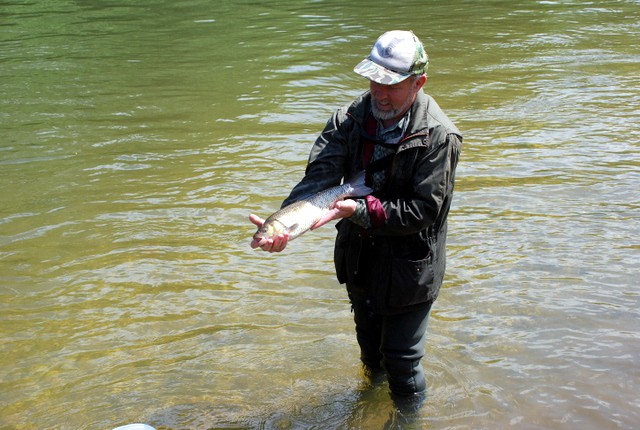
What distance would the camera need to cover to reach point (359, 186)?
4.34 m

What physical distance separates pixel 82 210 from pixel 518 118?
19.7ft

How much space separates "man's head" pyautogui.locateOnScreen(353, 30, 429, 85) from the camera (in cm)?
418

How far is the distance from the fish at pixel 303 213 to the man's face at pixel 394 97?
0.39m

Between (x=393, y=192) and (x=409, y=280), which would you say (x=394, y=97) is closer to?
(x=393, y=192)

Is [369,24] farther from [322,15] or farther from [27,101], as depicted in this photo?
[27,101]

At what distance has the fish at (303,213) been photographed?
412 cm

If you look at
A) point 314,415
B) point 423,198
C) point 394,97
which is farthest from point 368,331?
point 394,97

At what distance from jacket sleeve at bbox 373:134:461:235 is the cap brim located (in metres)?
0.37

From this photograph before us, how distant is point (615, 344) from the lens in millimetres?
6230

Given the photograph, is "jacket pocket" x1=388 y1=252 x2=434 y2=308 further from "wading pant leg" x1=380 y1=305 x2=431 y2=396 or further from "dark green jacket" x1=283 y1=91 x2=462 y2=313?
"wading pant leg" x1=380 y1=305 x2=431 y2=396

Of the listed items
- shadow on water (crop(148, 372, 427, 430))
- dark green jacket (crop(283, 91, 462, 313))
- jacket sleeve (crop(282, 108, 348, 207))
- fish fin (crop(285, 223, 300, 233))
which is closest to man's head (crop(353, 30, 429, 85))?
dark green jacket (crop(283, 91, 462, 313))

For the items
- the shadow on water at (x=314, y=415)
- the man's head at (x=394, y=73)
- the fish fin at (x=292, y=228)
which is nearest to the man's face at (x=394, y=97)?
the man's head at (x=394, y=73)

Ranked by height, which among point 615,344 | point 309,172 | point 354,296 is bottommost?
point 615,344

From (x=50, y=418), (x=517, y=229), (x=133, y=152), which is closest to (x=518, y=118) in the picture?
(x=517, y=229)
